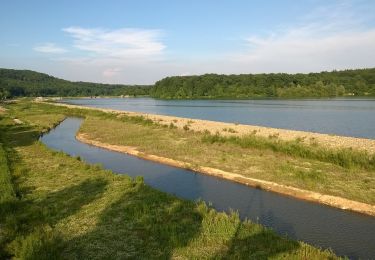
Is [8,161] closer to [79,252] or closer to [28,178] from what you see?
[28,178]

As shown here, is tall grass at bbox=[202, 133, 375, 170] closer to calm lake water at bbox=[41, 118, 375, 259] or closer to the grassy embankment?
calm lake water at bbox=[41, 118, 375, 259]

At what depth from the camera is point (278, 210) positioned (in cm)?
1664

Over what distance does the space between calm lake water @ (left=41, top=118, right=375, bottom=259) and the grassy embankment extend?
1916 millimetres

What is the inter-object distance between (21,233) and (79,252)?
2590 mm

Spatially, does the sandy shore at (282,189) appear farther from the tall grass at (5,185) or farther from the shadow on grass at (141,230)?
the tall grass at (5,185)

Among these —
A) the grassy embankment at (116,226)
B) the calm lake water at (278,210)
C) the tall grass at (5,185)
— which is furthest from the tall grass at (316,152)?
the tall grass at (5,185)

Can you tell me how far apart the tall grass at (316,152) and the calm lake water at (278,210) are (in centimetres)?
712

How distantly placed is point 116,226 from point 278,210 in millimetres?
7547

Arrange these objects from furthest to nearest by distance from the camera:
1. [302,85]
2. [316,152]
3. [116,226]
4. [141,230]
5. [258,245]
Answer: [302,85] → [316,152] → [116,226] → [141,230] → [258,245]

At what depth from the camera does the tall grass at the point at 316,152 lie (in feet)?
74.8

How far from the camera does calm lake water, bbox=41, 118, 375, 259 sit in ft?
43.9

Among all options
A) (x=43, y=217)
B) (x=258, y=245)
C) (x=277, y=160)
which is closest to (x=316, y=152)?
(x=277, y=160)

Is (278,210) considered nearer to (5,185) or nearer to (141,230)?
(141,230)

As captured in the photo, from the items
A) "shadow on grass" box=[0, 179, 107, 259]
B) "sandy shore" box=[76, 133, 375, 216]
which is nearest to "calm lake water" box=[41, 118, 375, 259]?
"sandy shore" box=[76, 133, 375, 216]
